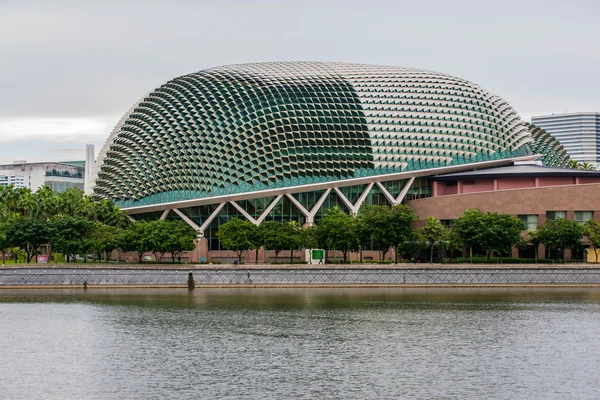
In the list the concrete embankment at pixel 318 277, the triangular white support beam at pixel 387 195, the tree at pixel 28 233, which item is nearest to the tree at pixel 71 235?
the tree at pixel 28 233

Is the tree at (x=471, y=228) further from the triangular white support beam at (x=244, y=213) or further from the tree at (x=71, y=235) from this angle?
the tree at (x=71, y=235)

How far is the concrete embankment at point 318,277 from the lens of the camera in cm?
9288

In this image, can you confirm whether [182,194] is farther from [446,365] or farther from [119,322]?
[446,365]

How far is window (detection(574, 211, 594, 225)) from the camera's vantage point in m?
111

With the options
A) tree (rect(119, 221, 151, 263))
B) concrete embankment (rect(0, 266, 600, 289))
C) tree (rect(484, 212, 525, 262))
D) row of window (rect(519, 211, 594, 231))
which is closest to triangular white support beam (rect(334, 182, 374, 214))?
row of window (rect(519, 211, 594, 231))

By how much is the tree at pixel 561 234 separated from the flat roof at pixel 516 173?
1366cm

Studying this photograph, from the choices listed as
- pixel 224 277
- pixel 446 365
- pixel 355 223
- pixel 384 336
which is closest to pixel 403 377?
pixel 446 365

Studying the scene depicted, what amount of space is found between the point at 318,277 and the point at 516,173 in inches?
1465

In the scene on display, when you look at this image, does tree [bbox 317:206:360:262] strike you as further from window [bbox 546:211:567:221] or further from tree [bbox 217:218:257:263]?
window [bbox 546:211:567:221]

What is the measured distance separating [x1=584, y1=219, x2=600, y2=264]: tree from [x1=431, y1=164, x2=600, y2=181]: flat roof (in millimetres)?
12694

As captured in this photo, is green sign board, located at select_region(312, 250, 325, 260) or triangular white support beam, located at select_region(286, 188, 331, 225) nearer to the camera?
green sign board, located at select_region(312, 250, 325, 260)

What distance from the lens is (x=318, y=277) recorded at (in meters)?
94.9

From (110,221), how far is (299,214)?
24.1 metres

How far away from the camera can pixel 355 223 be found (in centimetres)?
11194
